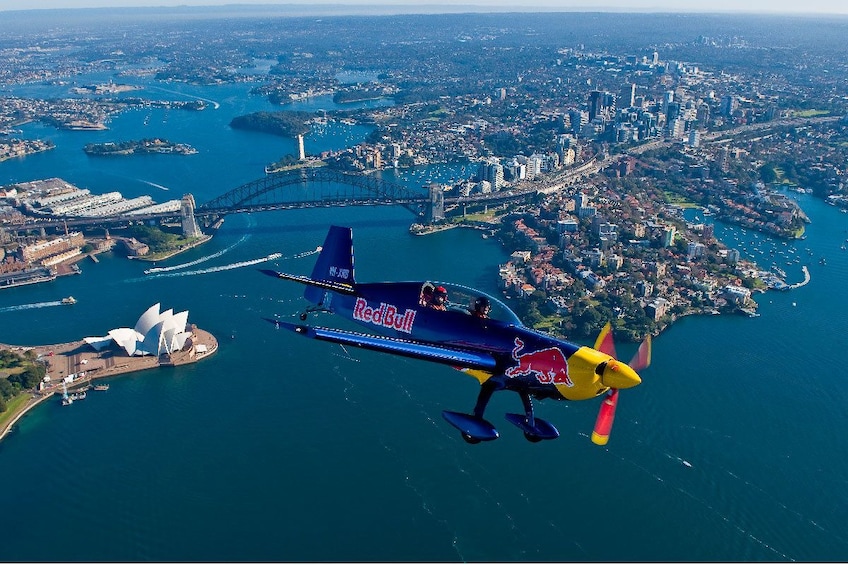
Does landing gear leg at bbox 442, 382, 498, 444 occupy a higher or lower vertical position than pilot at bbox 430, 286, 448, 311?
lower

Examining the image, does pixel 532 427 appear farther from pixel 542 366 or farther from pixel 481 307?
pixel 481 307

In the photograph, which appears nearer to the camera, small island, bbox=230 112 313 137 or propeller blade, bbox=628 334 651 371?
propeller blade, bbox=628 334 651 371

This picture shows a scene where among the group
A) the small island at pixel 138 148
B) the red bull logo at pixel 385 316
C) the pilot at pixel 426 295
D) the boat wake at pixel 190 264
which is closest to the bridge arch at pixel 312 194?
the boat wake at pixel 190 264

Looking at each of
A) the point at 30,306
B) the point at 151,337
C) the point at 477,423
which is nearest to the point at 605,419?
the point at 477,423

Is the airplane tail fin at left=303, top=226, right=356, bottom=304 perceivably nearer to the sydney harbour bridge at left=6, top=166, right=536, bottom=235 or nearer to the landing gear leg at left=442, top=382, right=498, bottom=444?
the landing gear leg at left=442, top=382, right=498, bottom=444


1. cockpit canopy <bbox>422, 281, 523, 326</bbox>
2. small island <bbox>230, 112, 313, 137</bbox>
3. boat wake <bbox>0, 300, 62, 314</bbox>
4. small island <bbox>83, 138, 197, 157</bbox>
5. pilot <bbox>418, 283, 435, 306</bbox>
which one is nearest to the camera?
cockpit canopy <bbox>422, 281, 523, 326</bbox>

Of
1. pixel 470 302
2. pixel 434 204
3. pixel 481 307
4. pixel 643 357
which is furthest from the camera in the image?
pixel 434 204

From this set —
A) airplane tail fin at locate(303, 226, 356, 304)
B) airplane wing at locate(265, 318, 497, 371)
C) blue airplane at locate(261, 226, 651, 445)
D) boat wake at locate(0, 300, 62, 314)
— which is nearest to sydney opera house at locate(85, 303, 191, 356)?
boat wake at locate(0, 300, 62, 314)
